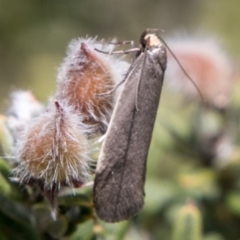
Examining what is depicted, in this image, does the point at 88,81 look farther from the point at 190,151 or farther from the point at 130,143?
the point at 190,151

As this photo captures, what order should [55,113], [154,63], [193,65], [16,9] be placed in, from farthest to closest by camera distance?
[16,9], [193,65], [154,63], [55,113]

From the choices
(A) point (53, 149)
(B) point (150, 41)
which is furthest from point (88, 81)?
(B) point (150, 41)

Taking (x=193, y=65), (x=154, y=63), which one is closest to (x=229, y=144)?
(x=193, y=65)

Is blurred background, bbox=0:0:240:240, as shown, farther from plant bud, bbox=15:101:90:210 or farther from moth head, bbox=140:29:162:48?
moth head, bbox=140:29:162:48

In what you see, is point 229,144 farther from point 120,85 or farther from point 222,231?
point 120,85

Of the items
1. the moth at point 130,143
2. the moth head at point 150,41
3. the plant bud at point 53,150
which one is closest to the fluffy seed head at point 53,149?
the plant bud at point 53,150

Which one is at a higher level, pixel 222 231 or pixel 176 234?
pixel 222 231
